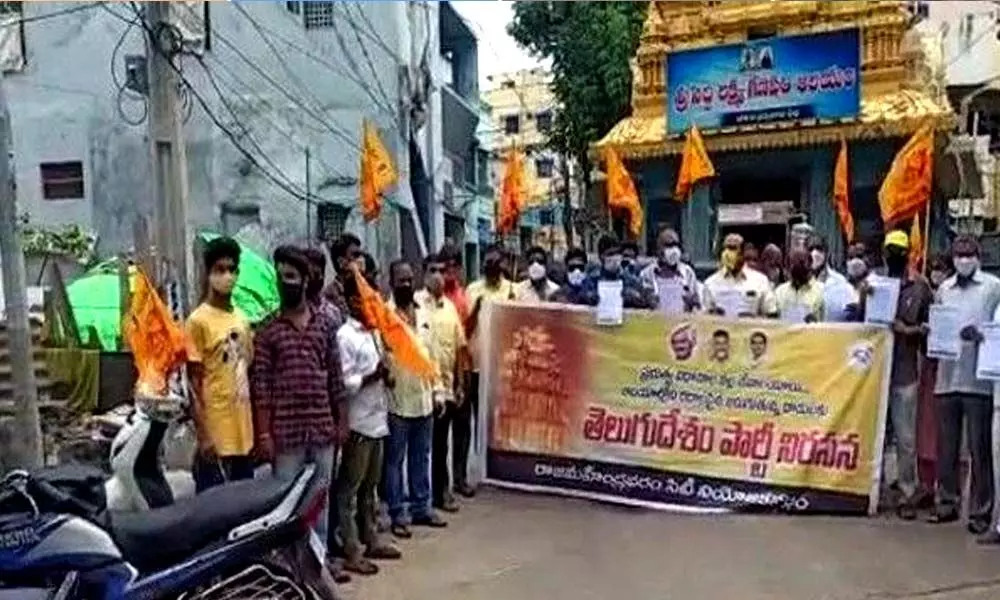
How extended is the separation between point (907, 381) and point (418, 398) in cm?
297

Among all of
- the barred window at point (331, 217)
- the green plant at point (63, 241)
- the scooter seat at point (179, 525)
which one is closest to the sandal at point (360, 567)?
the scooter seat at point (179, 525)

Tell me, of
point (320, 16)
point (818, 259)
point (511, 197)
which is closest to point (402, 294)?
point (818, 259)

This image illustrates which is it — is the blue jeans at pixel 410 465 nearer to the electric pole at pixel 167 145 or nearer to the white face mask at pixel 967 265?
the electric pole at pixel 167 145

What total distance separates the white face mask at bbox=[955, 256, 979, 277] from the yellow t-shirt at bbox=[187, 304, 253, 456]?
4.06 meters

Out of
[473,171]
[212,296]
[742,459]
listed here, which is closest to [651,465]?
A: [742,459]

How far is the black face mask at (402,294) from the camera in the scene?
6703 mm

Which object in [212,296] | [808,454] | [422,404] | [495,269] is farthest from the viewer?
[495,269]

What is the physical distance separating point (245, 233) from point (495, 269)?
43.0 feet

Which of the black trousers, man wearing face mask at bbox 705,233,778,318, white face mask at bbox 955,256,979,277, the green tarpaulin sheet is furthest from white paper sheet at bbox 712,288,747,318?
the green tarpaulin sheet

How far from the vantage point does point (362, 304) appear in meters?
6.10

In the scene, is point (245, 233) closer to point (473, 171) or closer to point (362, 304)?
point (473, 171)

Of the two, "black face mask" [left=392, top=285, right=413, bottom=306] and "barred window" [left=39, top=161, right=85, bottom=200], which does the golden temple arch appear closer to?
"barred window" [left=39, top=161, right=85, bottom=200]

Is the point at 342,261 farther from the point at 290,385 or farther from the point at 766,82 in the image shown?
the point at 766,82

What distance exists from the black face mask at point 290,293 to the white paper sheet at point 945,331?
3.68 meters
